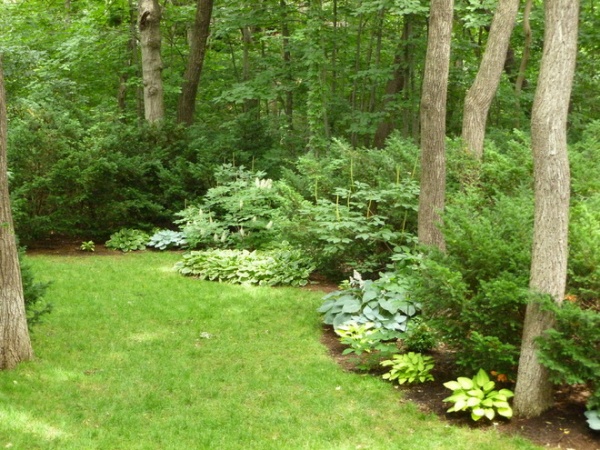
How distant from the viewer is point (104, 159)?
12.0 metres

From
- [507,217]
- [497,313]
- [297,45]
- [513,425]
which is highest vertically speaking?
[297,45]

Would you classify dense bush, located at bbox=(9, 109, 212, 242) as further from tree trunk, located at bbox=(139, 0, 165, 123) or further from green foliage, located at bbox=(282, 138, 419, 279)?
green foliage, located at bbox=(282, 138, 419, 279)

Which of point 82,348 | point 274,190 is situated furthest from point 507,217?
point 274,190

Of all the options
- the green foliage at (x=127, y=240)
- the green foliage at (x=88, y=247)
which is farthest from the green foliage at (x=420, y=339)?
the green foliage at (x=88, y=247)

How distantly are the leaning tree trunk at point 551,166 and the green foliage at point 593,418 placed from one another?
42 centimetres

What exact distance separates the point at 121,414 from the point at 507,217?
354 cm

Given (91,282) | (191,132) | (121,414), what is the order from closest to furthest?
(121,414) < (91,282) < (191,132)

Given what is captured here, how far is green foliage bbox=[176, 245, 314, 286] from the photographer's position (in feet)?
32.0

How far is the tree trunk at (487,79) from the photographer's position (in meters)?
9.87

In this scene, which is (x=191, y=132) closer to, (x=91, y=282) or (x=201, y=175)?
(x=201, y=175)

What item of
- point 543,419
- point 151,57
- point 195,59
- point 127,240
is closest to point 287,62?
point 195,59

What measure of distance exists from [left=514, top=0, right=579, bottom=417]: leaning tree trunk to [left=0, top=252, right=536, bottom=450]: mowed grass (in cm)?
108

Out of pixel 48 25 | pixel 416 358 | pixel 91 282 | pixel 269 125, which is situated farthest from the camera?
pixel 48 25

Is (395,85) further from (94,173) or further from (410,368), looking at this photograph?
(410,368)
